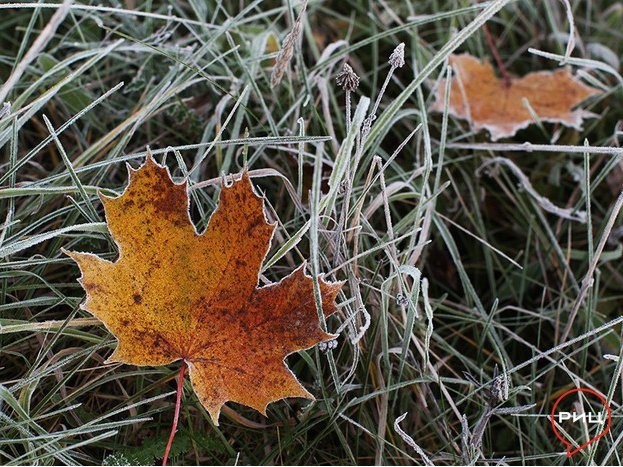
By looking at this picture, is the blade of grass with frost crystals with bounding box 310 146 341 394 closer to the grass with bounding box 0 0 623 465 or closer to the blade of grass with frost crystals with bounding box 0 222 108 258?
the grass with bounding box 0 0 623 465

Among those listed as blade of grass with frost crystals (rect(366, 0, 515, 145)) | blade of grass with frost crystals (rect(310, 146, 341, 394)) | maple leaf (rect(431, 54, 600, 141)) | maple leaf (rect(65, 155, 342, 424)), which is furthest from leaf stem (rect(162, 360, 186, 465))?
maple leaf (rect(431, 54, 600, 141))

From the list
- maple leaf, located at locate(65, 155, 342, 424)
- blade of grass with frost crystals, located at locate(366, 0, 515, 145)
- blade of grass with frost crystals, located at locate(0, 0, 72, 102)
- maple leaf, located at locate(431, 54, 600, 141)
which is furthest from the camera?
maple leaf, located at locate(431, 54, 600, 141)

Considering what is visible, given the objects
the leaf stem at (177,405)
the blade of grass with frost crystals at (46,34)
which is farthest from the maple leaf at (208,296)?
the blade of grass with frost crystals at (46,34)

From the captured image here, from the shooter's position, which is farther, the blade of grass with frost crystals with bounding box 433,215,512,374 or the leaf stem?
the blade of grass with frost crystals with bounding box 433,215,512,374

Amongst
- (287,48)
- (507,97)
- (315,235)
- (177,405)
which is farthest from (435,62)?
(177,405)

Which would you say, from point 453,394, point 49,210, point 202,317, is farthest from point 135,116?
point 453,394

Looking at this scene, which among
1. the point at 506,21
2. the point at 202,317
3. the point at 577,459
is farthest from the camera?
the point at 506,21

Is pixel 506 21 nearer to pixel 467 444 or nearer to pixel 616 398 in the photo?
pixel 616 398
